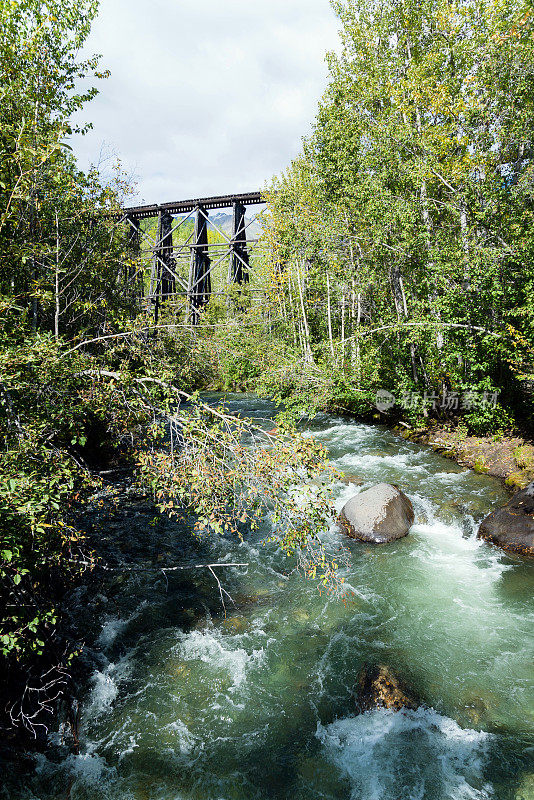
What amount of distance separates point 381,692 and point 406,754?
586 mm

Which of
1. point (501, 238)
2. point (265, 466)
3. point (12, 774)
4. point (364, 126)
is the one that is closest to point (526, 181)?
point (501, 238)

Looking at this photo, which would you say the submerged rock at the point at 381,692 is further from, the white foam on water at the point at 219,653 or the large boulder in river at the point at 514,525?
the large boulder in river at the point at 514,525

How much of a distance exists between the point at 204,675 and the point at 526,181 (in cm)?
1058

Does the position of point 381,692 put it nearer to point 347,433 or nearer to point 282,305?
point 347,433

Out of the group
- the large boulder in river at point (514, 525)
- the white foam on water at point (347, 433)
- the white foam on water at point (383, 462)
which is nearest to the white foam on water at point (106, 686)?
the large boulder in river at point (514, 525)

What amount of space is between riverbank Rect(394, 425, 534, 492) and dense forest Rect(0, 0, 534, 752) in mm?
457

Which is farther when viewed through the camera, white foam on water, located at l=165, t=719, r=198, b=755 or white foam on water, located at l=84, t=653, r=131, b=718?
white foam on water, located at l=84, t=653, r=131, b=718

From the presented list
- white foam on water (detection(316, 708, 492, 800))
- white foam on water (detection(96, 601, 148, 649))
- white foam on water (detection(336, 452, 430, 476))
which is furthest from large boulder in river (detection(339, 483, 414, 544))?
white foam on water (detection(96, 601, 148, 649))

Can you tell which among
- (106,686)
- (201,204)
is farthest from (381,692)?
(201,204)

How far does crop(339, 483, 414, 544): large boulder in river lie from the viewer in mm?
7438

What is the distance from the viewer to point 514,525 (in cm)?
702

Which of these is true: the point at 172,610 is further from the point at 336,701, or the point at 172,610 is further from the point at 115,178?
the point at 115,178

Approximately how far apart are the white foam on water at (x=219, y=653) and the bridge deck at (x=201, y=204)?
21.0 meters

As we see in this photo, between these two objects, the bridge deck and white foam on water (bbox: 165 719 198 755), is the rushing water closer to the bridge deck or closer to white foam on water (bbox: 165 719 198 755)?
white foam on water (bbox: 165 719 198 755)
